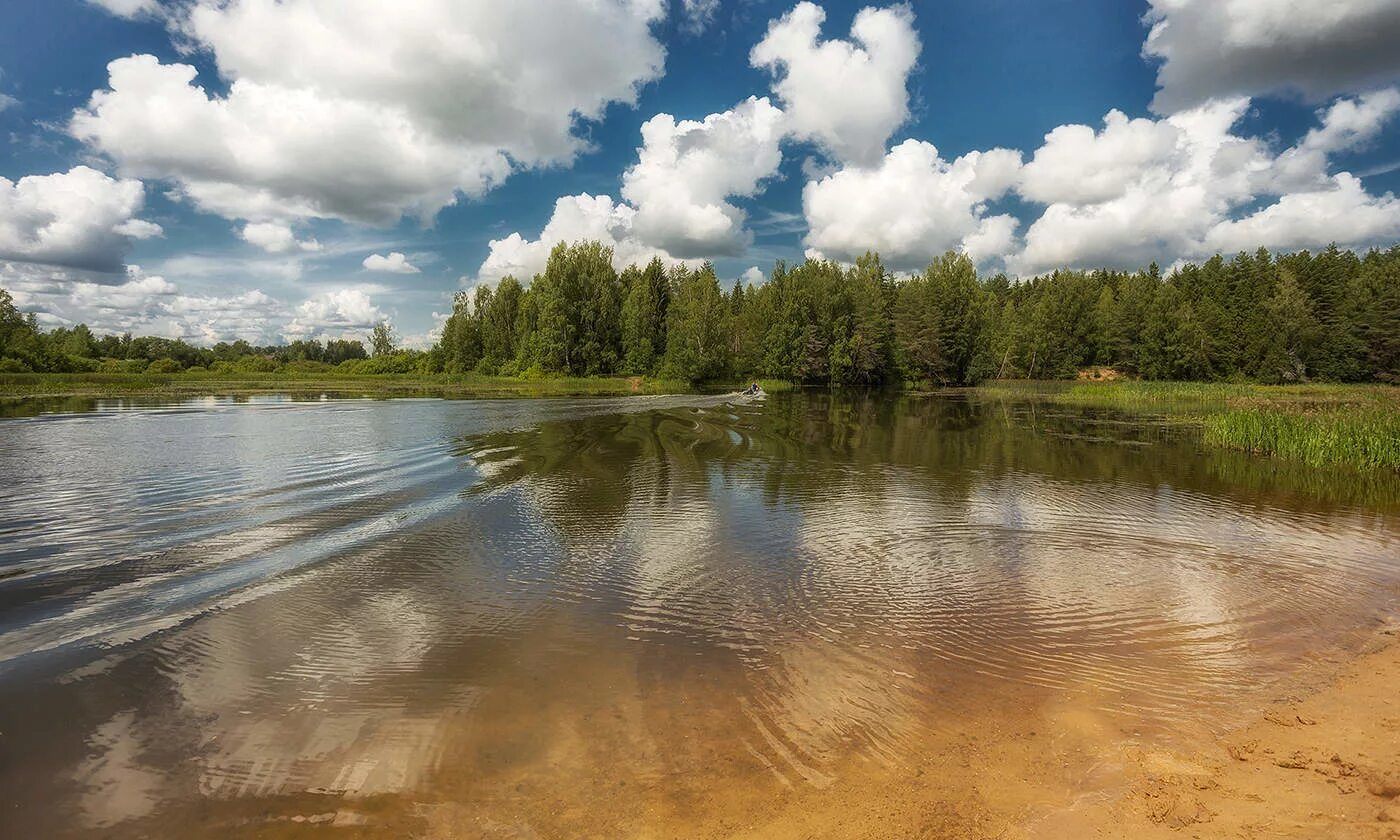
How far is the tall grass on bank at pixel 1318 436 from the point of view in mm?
19469

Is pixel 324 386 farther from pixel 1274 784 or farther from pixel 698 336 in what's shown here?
pixel 1274 784

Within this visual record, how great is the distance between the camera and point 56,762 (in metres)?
4.61

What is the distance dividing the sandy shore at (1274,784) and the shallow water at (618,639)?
0.95 ft

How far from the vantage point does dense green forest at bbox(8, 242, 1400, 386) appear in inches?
2953

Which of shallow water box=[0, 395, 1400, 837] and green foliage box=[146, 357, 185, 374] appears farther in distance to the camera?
green foliage box=[146, 357, 185, 374]

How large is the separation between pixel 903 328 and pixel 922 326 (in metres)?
2.52

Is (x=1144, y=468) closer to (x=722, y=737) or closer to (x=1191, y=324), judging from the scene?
(x=722, y=737)

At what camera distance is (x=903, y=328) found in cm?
8750

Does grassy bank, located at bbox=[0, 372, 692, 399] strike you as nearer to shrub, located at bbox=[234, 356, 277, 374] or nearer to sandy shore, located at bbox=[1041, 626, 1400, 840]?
shrub, located at bbox=[234, 356, 277, 374]

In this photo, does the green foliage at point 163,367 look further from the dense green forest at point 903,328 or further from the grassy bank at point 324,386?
the grassy bank at point 324,386

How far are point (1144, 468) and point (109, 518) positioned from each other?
25471 millimetres

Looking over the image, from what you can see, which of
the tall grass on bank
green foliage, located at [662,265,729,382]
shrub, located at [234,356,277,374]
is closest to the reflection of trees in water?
the tall grass on bank

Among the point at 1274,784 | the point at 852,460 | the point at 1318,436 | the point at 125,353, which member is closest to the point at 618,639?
the point at 1274,784

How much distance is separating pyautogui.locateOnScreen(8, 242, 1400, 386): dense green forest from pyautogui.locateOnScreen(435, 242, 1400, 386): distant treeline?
22cm
